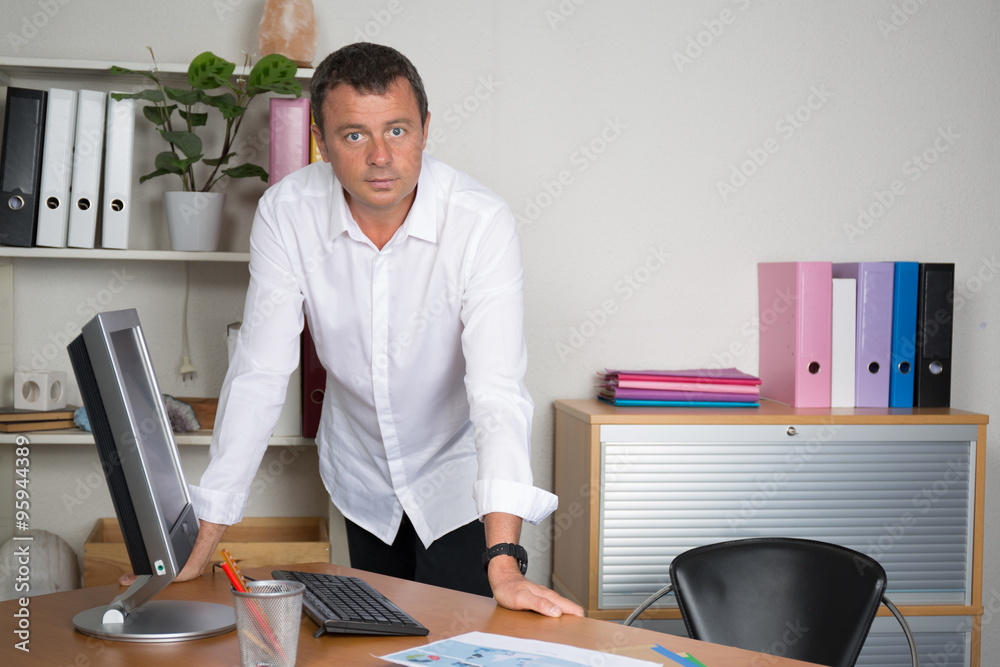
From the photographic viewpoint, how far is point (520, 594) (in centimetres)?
125

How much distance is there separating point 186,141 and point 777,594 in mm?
1738

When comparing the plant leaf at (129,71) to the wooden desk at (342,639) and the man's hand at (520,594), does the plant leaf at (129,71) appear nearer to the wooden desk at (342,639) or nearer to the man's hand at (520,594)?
the wooden desk at (342,639)

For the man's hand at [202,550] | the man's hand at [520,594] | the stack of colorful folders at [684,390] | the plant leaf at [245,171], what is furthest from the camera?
the stack of colorful folders at [684,390]

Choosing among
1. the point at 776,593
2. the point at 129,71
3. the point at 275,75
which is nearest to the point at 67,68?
the point at 129,71

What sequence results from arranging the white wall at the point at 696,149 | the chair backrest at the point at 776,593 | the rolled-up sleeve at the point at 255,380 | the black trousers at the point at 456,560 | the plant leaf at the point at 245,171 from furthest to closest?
the white wall at the point at 696,149
the plant leaf at the point at 245,171
the black trousers at the point at 456,560
the chair backrest at the point at 776,593
the rolled-up sleeve at the point at 255,380

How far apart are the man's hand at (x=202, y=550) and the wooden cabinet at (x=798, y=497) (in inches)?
41.6

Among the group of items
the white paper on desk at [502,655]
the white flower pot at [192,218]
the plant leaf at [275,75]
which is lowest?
the white paper on desk at [502,655]

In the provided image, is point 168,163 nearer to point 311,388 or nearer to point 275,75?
point 275,75

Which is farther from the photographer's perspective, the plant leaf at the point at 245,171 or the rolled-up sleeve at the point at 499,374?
the plant leaf at the point at 245,171

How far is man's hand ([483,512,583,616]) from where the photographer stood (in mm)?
1235

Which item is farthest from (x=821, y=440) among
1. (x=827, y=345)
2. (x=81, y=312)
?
(x=81, y=312)

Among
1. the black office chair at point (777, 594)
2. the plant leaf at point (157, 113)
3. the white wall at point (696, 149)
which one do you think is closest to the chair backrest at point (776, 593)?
the black office chair at point (777, 594)

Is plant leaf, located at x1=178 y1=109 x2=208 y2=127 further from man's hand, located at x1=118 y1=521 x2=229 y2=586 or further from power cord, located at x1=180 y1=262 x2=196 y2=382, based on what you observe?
man's hand, located at x1=118 y1=521 x2=229 y2=586

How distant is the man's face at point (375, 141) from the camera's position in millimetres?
1548
